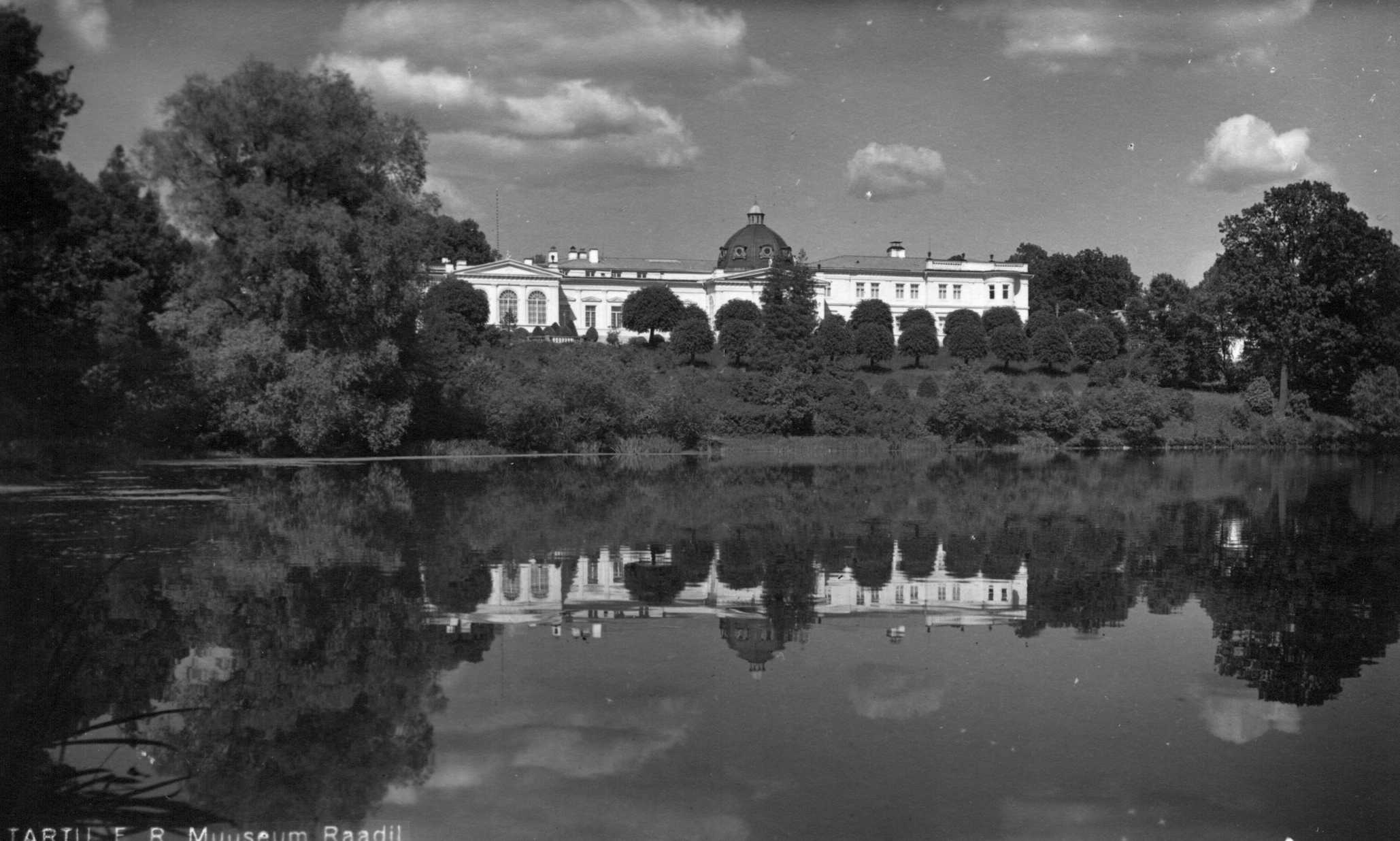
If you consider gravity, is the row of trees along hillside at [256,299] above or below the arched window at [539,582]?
above

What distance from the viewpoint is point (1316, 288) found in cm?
5303

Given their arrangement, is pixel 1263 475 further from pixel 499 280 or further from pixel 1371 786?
pixel 499 280

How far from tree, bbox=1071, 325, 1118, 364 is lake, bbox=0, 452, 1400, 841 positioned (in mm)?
57151

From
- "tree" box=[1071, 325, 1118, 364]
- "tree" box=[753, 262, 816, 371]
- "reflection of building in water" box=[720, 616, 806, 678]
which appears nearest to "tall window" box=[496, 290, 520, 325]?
"tree" box=[753, 262, 816, 371]

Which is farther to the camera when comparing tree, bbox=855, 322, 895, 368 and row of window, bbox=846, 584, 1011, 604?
tree, bbox=855, 322, 895, 368

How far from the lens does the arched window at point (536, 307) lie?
84250mm

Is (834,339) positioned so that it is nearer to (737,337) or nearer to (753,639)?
(737,337)

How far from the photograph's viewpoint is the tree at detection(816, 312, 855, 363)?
6744 cm

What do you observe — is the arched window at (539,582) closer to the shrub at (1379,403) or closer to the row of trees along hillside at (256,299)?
the row of trees along hillside at (256,299)

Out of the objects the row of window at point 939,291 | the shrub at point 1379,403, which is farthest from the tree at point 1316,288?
the row of window at point 939,291

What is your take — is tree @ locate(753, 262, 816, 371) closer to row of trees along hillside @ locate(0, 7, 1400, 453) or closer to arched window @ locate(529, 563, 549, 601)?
row of trees along hillside @ locate(0, 7, 1400, 453)

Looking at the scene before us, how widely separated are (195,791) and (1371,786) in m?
5.94

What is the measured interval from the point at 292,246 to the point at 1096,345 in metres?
54.7

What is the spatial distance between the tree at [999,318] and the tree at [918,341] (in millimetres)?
6350
